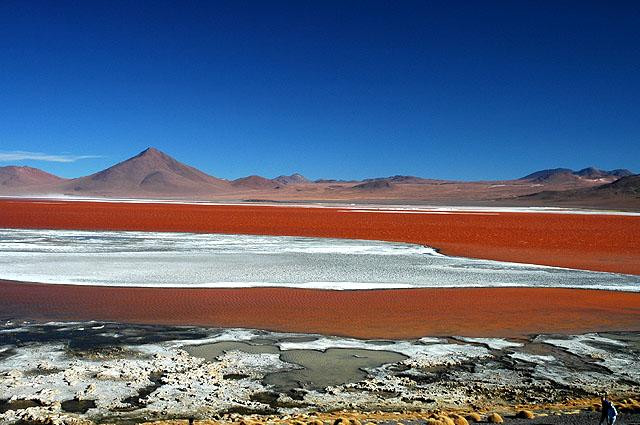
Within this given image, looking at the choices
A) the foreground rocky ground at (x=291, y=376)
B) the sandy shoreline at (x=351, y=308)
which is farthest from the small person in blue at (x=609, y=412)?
the sandy shoreline at (x=351, y=308)

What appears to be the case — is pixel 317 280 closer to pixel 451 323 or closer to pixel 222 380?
pixel 451 323

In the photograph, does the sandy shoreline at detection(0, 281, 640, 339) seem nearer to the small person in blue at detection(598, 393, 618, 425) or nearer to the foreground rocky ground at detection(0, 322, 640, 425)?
the foreground rocky ground at detection(0, 322, 640, 425)

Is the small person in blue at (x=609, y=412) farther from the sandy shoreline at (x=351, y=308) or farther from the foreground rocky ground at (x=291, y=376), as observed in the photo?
the sandy shoreline at (x=351, y=308)

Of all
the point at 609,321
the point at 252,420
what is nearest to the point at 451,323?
the point at 609,321

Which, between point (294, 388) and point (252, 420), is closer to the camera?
point (252, 420)

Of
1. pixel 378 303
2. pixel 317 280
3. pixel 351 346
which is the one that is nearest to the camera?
pixel 351 346

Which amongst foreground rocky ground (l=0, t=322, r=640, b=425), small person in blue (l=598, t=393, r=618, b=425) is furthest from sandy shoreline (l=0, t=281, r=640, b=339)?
small person in blue (l=598, t=393, r=618, b=425)

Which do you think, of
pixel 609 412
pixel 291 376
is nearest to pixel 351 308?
pixel 291 376
